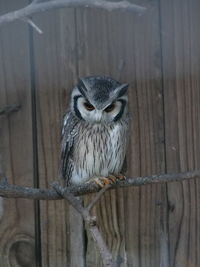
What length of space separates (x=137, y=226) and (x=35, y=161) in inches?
15.4

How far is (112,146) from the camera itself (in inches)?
112

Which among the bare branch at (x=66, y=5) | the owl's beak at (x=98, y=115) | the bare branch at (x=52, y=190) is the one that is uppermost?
the bare branch at (x=66, y=5)

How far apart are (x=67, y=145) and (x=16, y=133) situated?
0.56 feet

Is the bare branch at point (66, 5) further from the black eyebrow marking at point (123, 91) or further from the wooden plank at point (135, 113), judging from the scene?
the wooden plank at point (135, 113)

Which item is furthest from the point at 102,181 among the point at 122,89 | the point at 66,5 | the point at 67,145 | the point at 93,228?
the point at 66,5

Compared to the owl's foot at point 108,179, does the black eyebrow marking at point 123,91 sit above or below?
above

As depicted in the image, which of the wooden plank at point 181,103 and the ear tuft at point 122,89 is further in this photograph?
the wooden plank at point 181,103

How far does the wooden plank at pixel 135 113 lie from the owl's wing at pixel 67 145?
15cm

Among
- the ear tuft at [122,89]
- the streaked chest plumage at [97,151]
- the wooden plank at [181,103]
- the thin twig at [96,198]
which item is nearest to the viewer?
the thin twig at [96,198]

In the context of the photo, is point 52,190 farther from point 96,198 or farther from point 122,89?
point 122,89

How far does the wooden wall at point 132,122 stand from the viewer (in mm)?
2695

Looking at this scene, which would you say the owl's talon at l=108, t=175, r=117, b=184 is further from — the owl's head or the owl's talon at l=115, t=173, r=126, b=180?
the owl's head

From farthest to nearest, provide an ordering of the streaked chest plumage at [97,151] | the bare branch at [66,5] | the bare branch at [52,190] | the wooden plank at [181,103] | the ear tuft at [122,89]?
1. the streaked chest plumage at [97,151]
2. the wooden plank at [181,103]
3. the ear tuft at [122,89]
4. the bare branch at [52,190]
5. the bare branch at [66,5]

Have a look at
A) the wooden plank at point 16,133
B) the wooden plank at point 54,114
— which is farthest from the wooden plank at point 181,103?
the wooden plank at point 16,133
